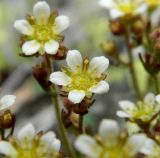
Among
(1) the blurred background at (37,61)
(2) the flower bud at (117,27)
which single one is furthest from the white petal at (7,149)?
(1) the blurred background at (37,61)

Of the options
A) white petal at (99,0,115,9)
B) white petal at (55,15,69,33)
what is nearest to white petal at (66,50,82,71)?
white petal at (55,15,69,33)

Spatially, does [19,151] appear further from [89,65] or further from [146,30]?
[146,30]

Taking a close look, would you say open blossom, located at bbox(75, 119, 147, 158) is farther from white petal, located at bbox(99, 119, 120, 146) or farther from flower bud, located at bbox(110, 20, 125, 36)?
flower bud, located at bbox(110, 20, 125, 36)

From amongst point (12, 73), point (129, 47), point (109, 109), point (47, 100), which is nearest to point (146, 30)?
point (129, 47)

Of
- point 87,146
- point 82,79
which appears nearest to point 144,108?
point 82,79

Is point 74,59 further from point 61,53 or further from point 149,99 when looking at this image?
point 149,99

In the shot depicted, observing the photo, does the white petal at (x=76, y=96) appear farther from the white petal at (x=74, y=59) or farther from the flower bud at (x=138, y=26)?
the flower bud at (x=138, y=26)
